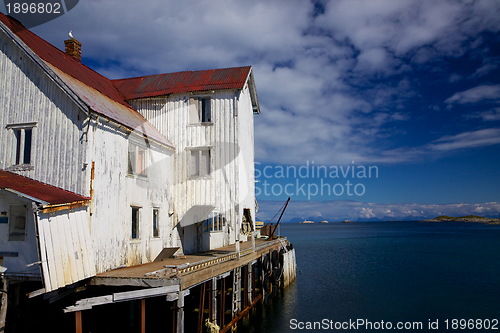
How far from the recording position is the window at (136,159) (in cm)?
1628

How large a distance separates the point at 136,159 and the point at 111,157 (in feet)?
6.21

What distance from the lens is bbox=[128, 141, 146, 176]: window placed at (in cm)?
1628

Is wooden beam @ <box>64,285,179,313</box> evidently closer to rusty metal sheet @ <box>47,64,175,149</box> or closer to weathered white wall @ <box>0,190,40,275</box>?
weathered white wall @ <box>0,190,40,275</box>

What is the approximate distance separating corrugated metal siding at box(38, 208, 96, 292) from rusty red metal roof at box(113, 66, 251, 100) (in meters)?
9.81

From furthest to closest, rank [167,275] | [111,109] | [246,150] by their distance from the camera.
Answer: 1. [246,150]
2. [111,109]
3. [167,275]

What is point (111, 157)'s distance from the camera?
1482 centimetres

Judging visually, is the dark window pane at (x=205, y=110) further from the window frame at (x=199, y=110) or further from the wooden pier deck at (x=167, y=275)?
the wooden pier deck at (x=167, y=275)

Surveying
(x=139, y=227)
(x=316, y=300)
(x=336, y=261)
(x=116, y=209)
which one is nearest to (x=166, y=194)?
(x=139, y=227)

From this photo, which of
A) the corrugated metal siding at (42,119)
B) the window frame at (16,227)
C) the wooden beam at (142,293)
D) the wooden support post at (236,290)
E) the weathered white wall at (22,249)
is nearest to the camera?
the wooden beam at (142,293)

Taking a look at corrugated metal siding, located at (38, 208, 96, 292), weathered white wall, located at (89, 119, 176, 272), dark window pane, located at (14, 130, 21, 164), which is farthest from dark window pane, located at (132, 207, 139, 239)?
dark window pane, located at (14, 130, 21, 164)

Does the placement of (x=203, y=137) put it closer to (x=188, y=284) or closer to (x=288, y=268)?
(x=188, y=284)

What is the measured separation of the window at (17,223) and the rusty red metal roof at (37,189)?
0.87 m

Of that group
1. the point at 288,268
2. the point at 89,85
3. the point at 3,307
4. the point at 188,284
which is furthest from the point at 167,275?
the point at 288,268

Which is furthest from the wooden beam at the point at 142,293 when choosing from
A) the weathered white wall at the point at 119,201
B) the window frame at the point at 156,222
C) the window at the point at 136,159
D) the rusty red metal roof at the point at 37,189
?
the window frame at the point at 156,222
